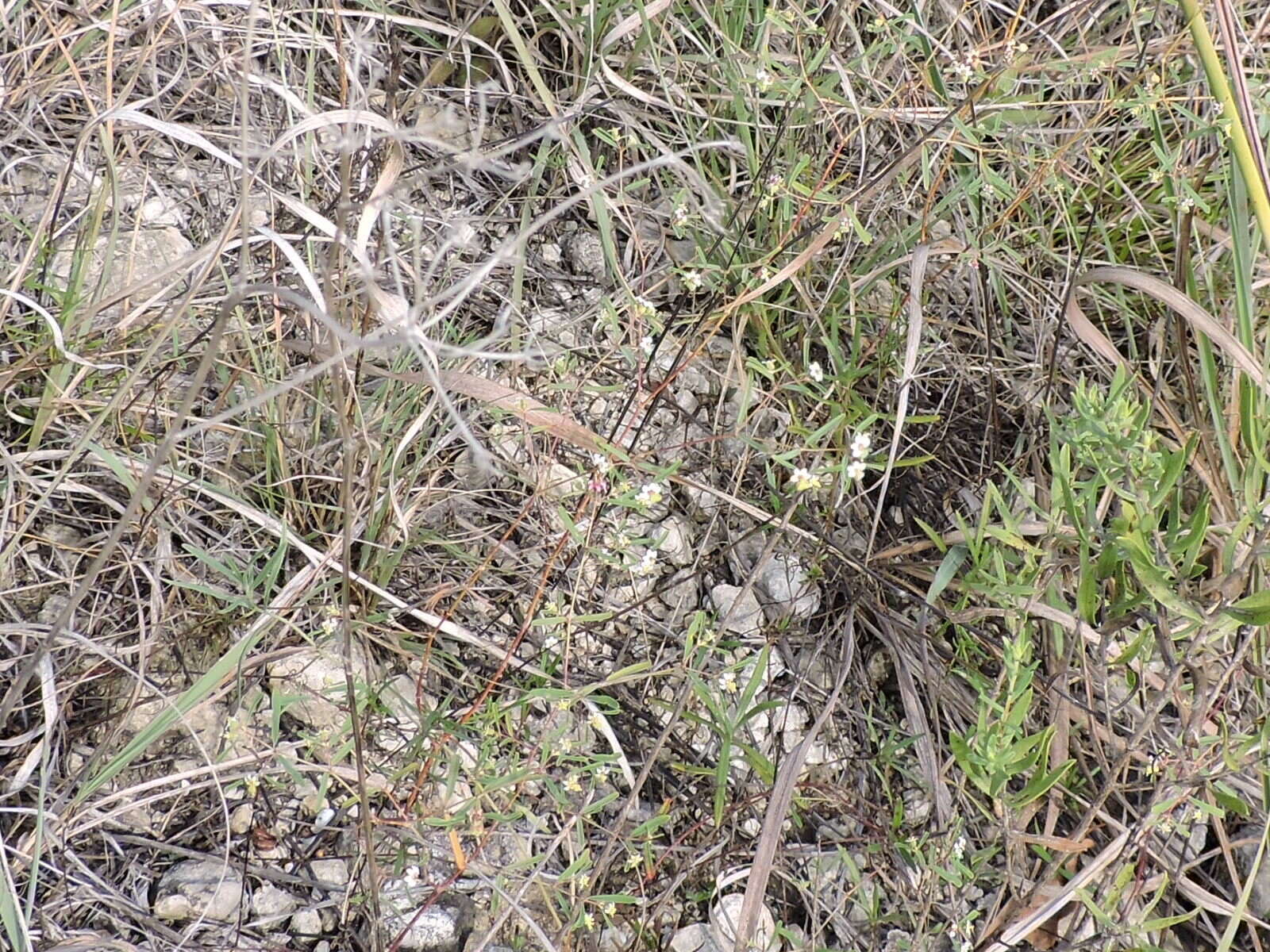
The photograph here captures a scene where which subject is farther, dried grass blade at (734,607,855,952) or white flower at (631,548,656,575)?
white flower at (631,548,656,575)

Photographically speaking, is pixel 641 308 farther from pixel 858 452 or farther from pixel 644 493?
pixel 858 452

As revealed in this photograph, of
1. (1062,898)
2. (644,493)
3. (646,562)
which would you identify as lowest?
(1062,898)

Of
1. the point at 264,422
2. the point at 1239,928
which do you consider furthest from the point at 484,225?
the point at 1239,928

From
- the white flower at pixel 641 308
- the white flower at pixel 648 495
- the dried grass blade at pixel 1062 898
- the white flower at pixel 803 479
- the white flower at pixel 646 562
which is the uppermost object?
the white flower at pixel 641 308

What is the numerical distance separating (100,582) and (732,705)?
97cm

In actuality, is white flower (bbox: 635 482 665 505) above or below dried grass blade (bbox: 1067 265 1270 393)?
below

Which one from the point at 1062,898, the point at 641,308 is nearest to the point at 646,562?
the point at 641,308

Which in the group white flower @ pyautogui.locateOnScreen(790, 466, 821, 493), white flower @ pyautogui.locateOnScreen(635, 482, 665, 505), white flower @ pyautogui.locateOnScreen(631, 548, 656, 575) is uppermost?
white flower @ pyautogui.locateOnScreen(790, 466, 821, 493)

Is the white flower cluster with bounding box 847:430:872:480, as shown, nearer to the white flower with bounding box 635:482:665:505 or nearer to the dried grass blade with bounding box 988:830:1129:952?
the white flower with bounding box 635:482:665:505

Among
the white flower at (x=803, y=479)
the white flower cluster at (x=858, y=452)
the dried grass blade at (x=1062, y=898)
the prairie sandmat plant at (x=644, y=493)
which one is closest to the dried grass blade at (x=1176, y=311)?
the prairie sandmat plant at (x=644, y=493)

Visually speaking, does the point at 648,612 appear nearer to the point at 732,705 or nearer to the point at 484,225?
the point at 732,705

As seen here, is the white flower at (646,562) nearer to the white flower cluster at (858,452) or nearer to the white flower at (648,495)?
the white flower at (648,495)

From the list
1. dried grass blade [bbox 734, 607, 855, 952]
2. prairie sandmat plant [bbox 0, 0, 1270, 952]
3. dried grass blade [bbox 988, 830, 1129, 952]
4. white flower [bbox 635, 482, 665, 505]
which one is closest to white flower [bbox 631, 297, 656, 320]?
prairie sandmat plant [bbox 0, 0, 1270, 952]

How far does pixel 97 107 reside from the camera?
5.23 feet
